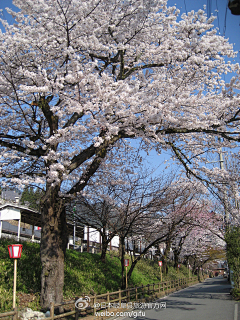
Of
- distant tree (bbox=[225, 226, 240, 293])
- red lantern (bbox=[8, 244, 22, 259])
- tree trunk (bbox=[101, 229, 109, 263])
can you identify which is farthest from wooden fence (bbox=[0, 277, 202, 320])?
distant tree (bbox=[225, 226, 240, 293])

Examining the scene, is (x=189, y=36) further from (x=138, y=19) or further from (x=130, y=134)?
(x=130, y=134)

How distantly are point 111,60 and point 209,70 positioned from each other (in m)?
3.73

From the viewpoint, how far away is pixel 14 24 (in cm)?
972

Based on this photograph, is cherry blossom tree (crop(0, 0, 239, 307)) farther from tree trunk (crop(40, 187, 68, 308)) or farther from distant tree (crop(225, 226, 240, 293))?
distant tree (crop(225, 226, 240, 293))

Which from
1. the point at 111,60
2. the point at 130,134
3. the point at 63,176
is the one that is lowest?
the point at 63,176

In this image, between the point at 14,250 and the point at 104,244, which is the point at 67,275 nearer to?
the point at 104,244

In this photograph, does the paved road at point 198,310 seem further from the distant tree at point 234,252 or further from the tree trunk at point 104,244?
the tree trunk at point 104,244

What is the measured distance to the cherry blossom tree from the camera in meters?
8.05

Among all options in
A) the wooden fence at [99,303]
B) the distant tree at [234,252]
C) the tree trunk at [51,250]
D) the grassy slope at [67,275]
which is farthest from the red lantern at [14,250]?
the distant tree at [234,252]

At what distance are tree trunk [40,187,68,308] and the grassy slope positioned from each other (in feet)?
2.48

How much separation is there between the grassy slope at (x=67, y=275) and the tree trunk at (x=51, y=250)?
0.76m

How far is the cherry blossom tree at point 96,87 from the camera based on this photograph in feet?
26.4

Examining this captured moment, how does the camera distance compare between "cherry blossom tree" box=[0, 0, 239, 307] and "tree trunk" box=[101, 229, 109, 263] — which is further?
"tree trunk" box=[101, 229, 109, 263]

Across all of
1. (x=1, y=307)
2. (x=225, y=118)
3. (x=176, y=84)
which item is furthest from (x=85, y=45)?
(x=1, y=307)
